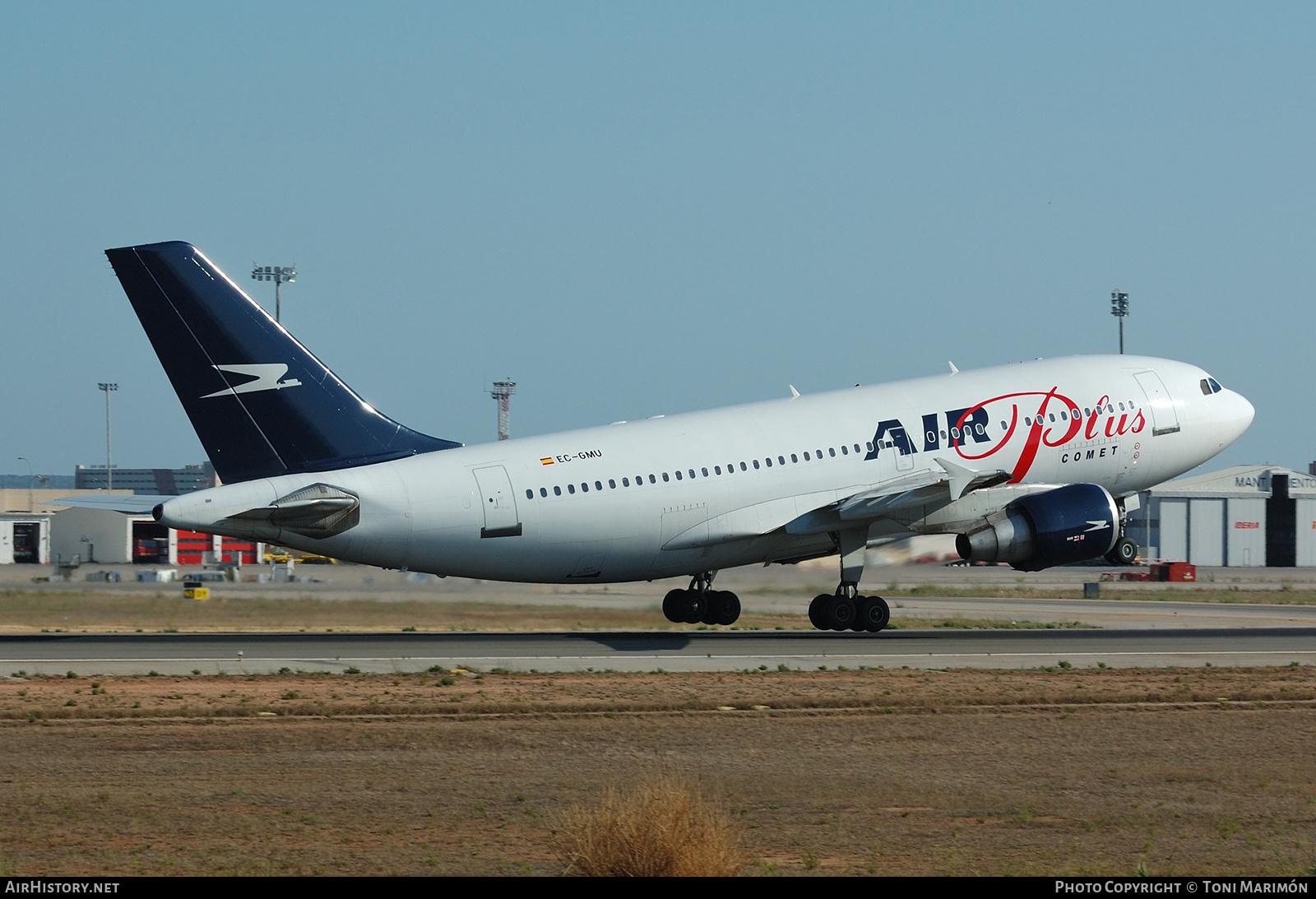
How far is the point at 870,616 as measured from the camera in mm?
39219

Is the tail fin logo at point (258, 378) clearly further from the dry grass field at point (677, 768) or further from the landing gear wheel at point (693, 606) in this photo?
the landing gear wheel at point (693, 606)

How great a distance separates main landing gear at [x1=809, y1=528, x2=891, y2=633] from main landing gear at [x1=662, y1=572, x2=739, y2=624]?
8.97ft

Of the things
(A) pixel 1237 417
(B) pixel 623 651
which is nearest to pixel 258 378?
(B) pixel 623 651

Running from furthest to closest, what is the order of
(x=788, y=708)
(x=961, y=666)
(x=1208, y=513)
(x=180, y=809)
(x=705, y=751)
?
(x=1208, y=513), (x=961, y=666), (x=788, y=708), (x=705, y=751), (x=180, y=809)

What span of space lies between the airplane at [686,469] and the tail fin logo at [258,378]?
43 mm

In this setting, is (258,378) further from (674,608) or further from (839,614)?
(839,614)

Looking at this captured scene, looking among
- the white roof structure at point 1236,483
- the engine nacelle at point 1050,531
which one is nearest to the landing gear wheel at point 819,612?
the engine nacelle at point 1050,531

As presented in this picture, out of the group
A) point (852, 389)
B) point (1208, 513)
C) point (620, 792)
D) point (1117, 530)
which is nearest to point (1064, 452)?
point (1117, 530)

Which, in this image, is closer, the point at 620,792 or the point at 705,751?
the point at 620,792

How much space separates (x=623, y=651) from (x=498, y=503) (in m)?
4.77

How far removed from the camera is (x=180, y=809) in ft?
54.2

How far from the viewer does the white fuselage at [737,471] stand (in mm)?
34062
